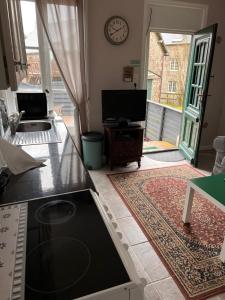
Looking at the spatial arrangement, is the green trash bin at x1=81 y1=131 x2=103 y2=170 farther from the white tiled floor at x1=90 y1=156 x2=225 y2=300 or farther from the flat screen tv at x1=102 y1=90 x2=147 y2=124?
the white tiled floor at x1=90 y1=156 x2=225 y2=300

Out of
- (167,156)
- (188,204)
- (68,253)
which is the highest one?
(68,253)

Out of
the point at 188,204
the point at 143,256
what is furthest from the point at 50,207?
the point at 188,204

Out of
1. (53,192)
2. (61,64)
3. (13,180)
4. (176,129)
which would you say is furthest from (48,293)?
(176,129)

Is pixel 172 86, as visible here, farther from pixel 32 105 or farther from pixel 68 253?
pixel 68 253

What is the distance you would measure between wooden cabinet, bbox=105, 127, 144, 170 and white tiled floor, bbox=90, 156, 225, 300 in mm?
475

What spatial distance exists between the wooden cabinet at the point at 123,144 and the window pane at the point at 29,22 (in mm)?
1557

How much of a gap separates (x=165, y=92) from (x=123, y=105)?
2602 mm

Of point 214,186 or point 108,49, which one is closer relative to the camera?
point 214,186

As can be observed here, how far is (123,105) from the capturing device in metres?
3.23

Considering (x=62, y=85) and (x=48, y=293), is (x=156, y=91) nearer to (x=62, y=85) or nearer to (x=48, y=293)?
(x=62, y=85)

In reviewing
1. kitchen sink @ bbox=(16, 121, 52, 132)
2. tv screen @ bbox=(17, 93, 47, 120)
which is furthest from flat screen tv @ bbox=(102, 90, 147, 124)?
kitchen sink @ bbox=(16, 121, 52, 132)

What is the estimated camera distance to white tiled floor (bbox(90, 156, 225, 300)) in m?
1.56

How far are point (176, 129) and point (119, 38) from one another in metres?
2.43

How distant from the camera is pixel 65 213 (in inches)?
36.8
